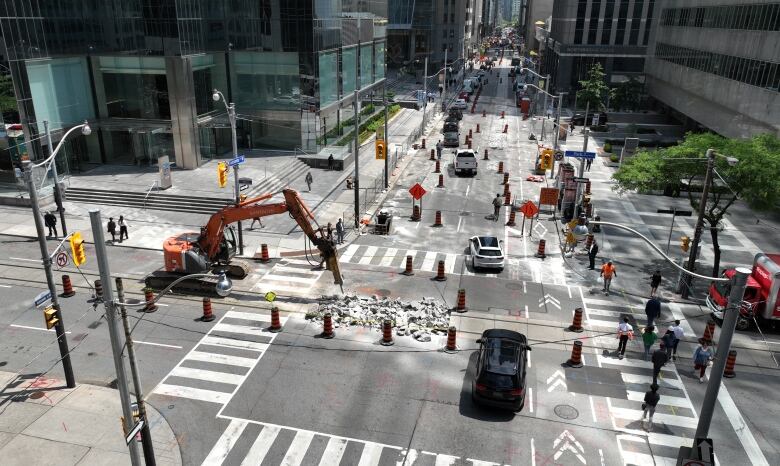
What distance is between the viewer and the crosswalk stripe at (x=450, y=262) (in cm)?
2788

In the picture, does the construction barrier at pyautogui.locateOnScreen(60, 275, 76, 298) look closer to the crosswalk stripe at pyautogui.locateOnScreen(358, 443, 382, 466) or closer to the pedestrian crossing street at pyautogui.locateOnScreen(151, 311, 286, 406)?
the pedestrian crossing street at pyautogui.locateOnScreen(151, 311, 286, 406)

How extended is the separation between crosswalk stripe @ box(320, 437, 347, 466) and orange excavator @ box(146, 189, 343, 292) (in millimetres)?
8395

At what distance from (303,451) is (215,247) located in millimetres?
12229

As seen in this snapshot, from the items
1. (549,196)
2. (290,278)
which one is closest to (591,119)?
(549,196)

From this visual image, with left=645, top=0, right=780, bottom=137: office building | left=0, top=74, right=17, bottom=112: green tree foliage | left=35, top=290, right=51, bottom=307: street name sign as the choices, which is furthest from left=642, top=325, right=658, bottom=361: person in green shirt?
left=0, top=74, right=17, bottom=112: green tree foliage

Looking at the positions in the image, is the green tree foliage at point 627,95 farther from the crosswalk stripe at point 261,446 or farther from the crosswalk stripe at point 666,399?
the crosswalk stripe at point 261,446

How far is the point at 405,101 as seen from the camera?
83188mm

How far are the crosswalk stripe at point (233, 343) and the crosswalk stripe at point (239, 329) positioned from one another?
0.62m

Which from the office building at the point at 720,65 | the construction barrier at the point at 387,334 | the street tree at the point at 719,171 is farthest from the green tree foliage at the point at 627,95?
the construction barrier at the point at 387,334

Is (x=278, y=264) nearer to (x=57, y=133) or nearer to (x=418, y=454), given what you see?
(x=418, y=454)

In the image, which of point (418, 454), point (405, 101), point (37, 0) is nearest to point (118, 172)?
point (37, 0)

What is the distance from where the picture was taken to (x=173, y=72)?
137ft

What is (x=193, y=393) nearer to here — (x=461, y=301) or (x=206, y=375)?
(x=206, y=375)

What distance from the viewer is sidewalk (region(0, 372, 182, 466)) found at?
15.0m
